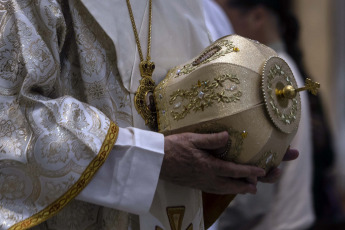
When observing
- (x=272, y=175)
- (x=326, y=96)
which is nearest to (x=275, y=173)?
(x=272, y=175)

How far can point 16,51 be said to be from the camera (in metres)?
1.61

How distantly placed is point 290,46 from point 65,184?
3.19m

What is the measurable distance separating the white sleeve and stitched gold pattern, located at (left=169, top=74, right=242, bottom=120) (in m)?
0.09

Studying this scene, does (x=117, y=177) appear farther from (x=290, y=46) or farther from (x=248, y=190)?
(x=290, y=46)

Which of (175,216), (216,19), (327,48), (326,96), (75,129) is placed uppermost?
(75,129)

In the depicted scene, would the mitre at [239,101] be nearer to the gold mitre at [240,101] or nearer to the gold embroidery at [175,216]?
the gold mitre at [240,101]

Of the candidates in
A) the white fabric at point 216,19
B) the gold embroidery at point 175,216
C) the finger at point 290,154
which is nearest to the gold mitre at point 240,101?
the finger at point 290,154

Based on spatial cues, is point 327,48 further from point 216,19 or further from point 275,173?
point 275,173

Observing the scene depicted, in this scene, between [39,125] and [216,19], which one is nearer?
[39,125]

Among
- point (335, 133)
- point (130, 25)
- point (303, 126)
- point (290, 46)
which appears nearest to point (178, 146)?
point (130, 25)

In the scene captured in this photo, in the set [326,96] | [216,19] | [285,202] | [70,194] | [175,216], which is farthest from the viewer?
[326,96]

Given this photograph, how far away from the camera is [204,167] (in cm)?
162

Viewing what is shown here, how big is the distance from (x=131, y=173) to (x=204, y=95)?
262 millimetres

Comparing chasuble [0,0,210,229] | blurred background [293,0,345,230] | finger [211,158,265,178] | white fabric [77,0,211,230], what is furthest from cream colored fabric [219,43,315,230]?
finger [211,158,265,178]
